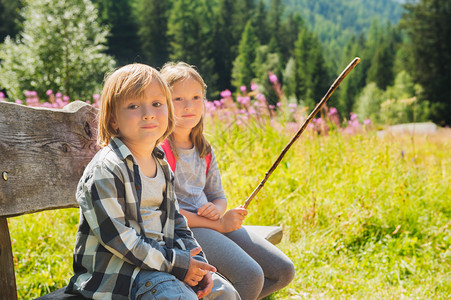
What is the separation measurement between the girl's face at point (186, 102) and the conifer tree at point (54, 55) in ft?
67.9

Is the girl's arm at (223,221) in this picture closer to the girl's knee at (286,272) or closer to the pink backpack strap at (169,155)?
the pink backpack strap at (169,155)

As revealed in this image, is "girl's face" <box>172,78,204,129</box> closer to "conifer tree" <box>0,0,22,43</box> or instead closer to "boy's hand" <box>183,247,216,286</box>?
"boy's hand" <box>183,247,216,286</box>

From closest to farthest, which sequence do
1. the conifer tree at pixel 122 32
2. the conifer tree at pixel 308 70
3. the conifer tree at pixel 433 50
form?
1. the conifer tree at pixel 433 50
2. the conifer tree at pixel 308 70
3. the conifer tree at pixel 122 32

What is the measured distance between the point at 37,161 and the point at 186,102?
2.31 ft

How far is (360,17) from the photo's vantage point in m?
174

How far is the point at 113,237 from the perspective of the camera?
4.83 feet

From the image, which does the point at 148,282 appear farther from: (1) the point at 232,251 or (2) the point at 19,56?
(2) the point at 19,56

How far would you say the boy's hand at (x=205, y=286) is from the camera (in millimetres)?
1669

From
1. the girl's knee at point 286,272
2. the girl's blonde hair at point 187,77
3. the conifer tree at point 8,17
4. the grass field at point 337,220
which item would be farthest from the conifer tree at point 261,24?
the girl's knee at point 286,272

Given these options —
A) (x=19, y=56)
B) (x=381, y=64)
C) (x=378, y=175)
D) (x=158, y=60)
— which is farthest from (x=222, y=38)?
(x=378, y=175)

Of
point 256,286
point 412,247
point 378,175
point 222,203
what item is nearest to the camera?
point 256,286

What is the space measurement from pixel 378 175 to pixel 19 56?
21.5 meters

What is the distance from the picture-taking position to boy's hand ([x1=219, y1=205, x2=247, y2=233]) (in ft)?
7.11

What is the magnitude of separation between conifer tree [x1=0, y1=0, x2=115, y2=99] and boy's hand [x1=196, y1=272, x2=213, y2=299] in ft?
69.9
